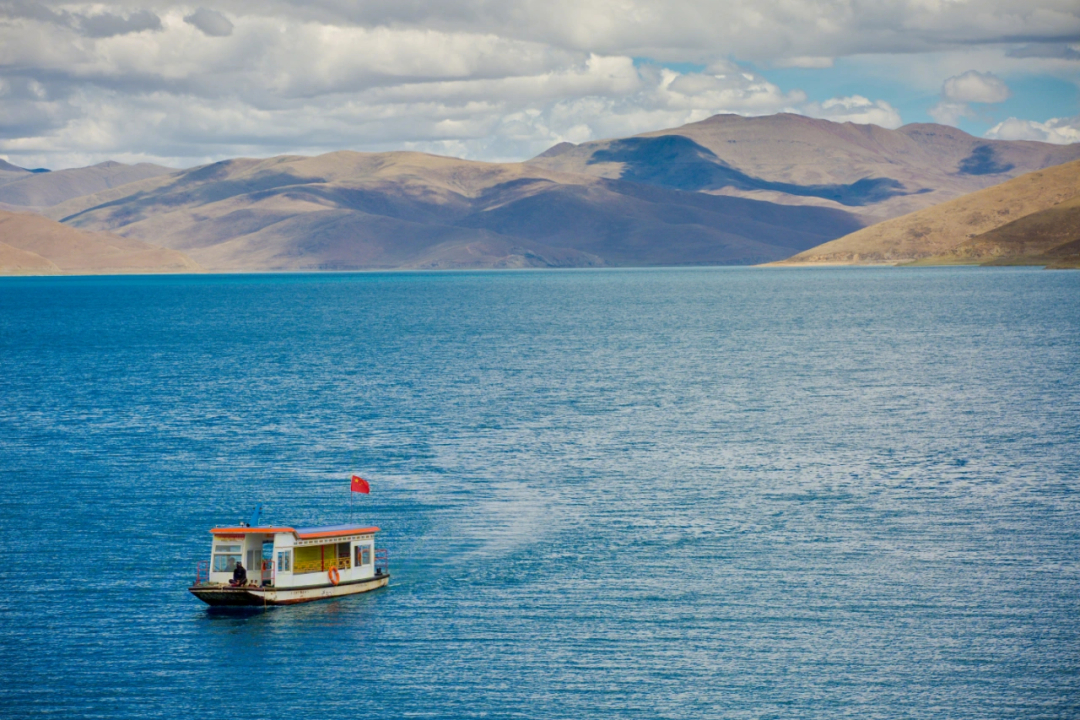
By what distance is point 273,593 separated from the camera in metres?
40.5

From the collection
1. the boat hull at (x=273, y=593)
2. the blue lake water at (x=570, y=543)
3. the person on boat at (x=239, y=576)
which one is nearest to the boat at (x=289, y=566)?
the boat hull at (x=273, y=593)

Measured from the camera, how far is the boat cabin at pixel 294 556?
40.8 m

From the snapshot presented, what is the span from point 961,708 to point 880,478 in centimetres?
2569

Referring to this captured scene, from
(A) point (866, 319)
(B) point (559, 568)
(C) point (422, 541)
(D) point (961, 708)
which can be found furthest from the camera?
(A) point (866, 319)

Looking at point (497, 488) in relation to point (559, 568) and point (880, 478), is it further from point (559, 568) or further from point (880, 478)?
point (880, 478)

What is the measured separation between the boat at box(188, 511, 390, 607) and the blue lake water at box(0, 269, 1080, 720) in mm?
690

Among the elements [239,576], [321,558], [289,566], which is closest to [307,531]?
[321,558]

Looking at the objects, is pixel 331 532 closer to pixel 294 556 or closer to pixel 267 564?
pixel 294 556

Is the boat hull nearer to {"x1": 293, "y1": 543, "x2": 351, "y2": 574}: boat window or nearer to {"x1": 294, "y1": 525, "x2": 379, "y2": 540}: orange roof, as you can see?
{"x1": 293, "y1": 543, "x2": 351, "y2": 574}: boat window

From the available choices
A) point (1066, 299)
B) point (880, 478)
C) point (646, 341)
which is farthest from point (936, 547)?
point (1066, 299)

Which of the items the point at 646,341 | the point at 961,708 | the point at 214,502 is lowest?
the point at 961,708

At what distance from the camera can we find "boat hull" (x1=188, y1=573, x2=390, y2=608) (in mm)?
39781

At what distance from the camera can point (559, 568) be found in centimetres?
4300

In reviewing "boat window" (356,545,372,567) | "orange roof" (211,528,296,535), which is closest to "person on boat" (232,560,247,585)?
"orange roof" (211,528,296,535)
